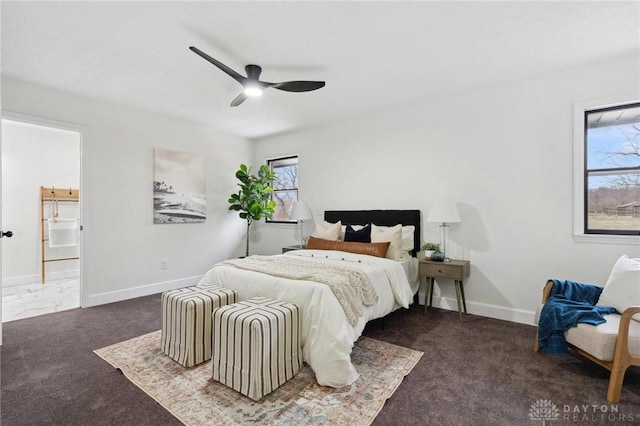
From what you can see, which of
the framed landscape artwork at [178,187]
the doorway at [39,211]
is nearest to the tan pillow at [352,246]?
the framed landscape artwork at [178,187]

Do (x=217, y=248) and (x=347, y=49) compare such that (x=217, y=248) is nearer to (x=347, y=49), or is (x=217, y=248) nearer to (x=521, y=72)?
(x=347, y=49)

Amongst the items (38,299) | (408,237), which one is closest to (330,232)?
(408,237)

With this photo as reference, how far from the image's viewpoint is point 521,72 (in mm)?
3084

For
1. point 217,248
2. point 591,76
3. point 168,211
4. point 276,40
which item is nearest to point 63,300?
point 168,211

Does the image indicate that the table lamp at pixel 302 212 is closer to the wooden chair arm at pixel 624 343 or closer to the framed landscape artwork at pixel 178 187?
the framed landscape artwork at pixel 178 187

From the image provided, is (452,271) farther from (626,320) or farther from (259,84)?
(259,84)

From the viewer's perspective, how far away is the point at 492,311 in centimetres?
345

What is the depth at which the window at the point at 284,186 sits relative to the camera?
551 cm

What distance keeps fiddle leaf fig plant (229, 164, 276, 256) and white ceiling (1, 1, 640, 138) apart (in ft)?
5.85

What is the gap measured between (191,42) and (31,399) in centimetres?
279

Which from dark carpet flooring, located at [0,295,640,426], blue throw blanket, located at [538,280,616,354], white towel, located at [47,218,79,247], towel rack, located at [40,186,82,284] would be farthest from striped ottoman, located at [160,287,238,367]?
towel rack, located at [40,186,82,284]

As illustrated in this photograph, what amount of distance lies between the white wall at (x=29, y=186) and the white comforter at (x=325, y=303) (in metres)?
4.07

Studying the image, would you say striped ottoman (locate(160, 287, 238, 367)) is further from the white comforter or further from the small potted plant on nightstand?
the small potted plant on nightstand

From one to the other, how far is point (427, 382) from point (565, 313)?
3.78 feet
